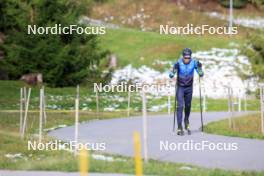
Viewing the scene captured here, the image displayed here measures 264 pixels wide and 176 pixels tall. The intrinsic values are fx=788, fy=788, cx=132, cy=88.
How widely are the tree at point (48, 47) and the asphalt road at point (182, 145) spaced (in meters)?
20.1

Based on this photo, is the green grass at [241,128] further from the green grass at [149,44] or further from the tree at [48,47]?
the green grass at [149,44]

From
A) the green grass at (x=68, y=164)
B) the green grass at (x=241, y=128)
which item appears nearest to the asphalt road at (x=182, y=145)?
the green grass at (x=241, y=128)

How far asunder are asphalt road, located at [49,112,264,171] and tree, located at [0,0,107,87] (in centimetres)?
2010

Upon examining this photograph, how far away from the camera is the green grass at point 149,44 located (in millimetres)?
70438

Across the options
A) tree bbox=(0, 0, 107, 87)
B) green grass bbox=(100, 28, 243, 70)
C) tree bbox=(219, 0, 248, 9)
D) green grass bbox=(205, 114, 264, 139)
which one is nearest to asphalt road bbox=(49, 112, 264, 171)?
green grass bbox=(205, 114, 264, 139)

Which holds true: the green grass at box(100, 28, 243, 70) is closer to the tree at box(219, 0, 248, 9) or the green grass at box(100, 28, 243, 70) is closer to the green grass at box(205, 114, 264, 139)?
the tree at box(219, 0, 248, 9)

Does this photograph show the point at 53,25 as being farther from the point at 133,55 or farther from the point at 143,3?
the point at 143,3

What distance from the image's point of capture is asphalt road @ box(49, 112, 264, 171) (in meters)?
15.0

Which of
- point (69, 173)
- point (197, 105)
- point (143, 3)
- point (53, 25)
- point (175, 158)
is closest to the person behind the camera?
point (69, 173)

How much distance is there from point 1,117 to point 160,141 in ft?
27.6

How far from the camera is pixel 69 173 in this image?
1332cm

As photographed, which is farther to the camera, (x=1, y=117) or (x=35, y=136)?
(x=1, y=117)

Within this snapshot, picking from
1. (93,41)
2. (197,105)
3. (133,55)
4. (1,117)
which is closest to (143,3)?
(133,55)

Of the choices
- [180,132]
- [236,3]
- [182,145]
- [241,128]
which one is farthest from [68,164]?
[236,3]
